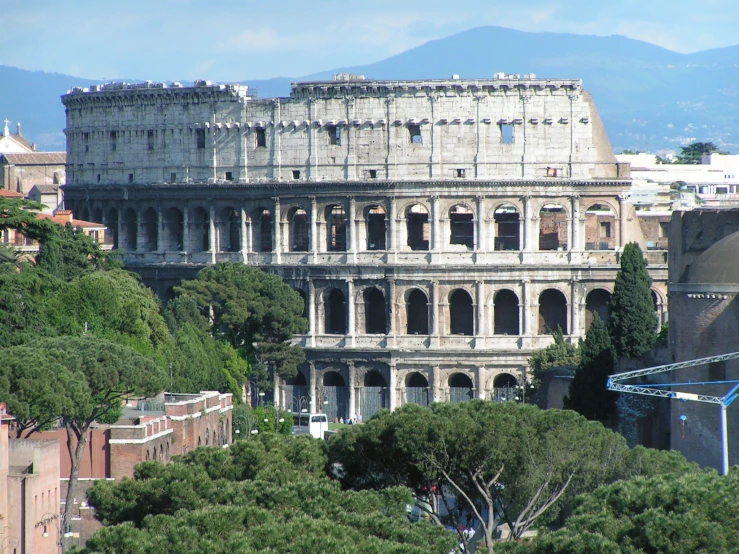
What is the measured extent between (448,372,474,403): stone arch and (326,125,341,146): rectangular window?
510 inches

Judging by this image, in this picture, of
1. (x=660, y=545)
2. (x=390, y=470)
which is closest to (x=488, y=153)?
(x=390, y=470)

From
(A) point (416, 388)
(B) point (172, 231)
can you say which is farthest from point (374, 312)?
(B) point (172, 231)

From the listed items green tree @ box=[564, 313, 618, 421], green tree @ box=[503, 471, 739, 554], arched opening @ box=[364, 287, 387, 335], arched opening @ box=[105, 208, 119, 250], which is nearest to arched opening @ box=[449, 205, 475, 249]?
arched opening @ box=[364, 287, 387, 335]

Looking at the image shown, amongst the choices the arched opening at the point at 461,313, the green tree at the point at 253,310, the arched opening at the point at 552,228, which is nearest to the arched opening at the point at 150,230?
the green tree at the point at 253,310

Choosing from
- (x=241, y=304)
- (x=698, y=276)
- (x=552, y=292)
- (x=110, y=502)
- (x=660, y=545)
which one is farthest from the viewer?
(x=552, y=292)

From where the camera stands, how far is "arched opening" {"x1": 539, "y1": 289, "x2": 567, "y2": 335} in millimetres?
111125

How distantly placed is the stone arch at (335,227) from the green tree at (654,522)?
214ft

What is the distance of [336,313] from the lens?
114000 millimetres

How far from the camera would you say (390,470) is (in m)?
59.2

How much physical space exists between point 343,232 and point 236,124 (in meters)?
7.76

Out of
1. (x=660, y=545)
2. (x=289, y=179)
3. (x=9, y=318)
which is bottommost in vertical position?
(x=660, y=545)

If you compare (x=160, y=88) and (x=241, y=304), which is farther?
(x=160, y=88)

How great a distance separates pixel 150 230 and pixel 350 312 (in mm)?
14557

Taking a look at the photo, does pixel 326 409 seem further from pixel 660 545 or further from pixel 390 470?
pixel 660 545
